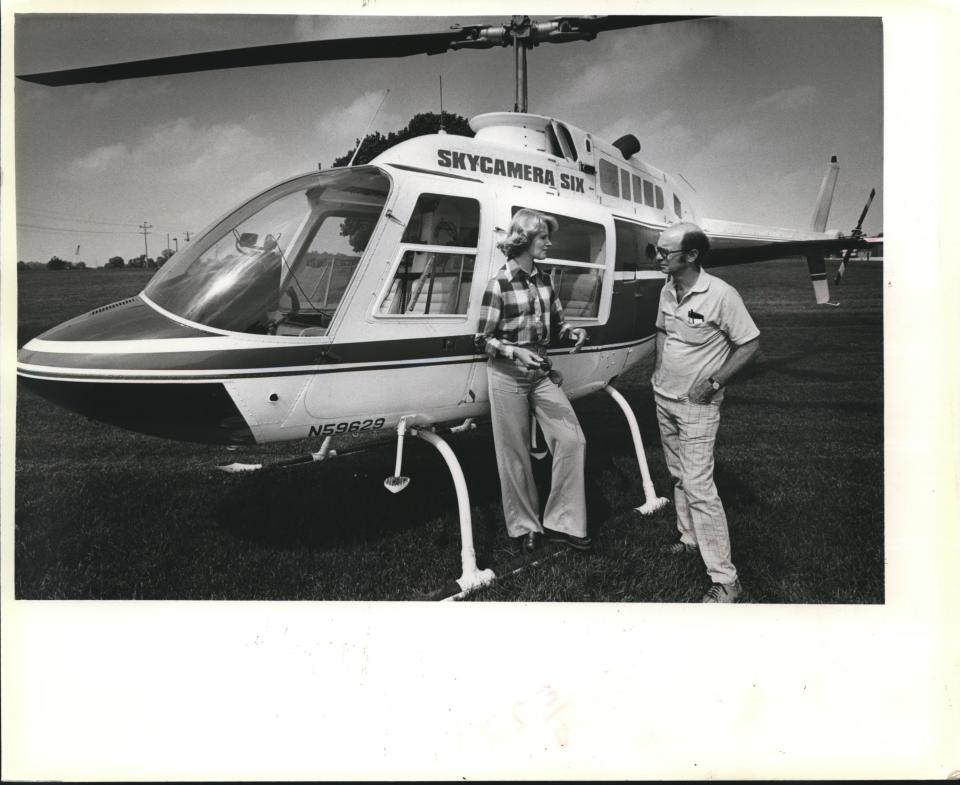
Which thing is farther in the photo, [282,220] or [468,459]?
[468,459]

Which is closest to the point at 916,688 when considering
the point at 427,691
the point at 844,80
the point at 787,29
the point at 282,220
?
the point at 427,691

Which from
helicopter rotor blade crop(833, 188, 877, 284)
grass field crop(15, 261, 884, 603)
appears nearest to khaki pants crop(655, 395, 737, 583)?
grass field crop(15, 261, 884, 603)

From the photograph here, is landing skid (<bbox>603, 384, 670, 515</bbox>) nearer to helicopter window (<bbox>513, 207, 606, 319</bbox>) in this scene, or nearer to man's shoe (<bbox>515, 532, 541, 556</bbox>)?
helicopter window (<bbox>513, 207, 606, 319</bbox>)

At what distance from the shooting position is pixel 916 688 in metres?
3.29

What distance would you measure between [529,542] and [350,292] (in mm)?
1787

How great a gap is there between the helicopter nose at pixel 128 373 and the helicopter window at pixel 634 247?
279 cm

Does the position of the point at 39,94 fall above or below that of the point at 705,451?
above

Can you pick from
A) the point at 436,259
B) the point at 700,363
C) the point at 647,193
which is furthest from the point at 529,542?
the point at 647,193

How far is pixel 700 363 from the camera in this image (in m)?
3.28

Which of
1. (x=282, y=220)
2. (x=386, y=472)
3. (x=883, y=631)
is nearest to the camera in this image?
(x=282, y=220)

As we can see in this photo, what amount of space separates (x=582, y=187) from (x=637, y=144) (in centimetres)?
84

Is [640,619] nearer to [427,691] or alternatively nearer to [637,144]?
[427,691]

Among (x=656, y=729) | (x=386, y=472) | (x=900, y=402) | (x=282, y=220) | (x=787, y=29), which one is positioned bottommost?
(x=656, y=729)

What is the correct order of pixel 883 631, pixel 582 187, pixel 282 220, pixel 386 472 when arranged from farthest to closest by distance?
pixel 386 472
pixel 582 187
pixel 883 631
pixel 282 220
